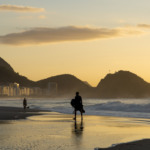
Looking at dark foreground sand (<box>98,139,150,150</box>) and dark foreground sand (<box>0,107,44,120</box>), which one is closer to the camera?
dark foreground sand (<box>98,139,150,150</box>)

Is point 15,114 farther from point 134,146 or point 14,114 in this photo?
point 134,146

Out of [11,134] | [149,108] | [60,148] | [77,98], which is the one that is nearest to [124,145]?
[60,148]

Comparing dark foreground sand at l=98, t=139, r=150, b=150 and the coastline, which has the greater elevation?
Result: dark foreground sand at l=98, t=139, r=150, b=150

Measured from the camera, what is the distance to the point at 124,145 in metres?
12.4

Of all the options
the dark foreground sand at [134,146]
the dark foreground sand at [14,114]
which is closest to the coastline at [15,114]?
the dark foreground sand at [14,114]

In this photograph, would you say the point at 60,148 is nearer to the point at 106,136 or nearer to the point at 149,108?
the point at 106,136

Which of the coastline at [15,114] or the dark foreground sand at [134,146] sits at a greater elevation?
the dark foreground sand at [134,146]

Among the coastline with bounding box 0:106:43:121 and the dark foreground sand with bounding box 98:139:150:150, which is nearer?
the dark foreground sand with bounding box 98:139:150:150

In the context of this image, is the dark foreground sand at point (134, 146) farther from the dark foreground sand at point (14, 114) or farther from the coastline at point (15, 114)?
the dark foreground sand at point (14, 114)

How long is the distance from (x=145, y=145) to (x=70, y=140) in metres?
3.07

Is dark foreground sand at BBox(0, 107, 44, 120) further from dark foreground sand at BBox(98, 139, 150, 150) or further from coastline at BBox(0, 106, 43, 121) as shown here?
dark foreground sand at BBox(98, 139, 150, 150)

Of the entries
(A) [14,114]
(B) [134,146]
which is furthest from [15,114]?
(B) [134,146]

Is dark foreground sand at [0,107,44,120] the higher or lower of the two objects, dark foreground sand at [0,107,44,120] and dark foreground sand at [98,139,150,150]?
the lower

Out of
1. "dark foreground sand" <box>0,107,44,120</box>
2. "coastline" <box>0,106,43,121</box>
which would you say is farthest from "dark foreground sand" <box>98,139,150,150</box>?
"dark foreground sand" <box>0,107,44,120</box>
